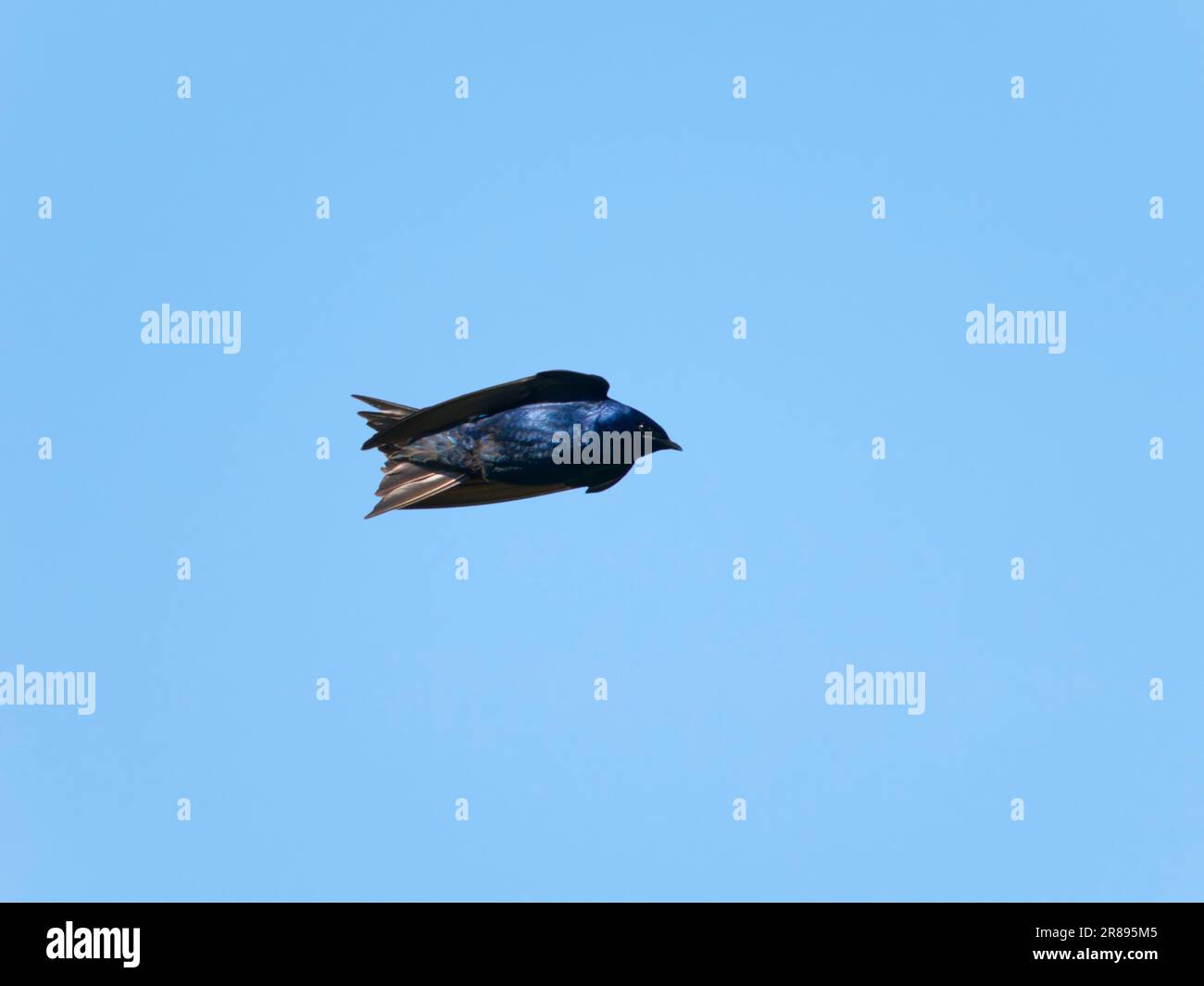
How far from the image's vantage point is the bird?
32.1m

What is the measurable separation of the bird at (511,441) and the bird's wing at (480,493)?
0.01 m

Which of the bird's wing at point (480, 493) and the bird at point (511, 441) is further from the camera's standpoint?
the bird's wing at point (480, 493)

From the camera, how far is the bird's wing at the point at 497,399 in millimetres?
31844

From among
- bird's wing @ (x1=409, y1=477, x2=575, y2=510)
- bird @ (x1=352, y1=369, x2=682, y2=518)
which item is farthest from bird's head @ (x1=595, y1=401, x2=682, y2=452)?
bird's wing @ (x1=409, y1=477, x2=575, y2=510)

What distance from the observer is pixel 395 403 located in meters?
32.8

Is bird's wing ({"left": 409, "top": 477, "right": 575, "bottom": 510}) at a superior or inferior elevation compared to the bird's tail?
inferior

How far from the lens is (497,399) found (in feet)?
105

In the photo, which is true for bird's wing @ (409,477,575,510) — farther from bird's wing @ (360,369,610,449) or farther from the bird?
bird's wing @ (360,369,610,449)

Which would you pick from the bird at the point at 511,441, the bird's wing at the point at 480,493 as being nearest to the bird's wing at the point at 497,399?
the bird at the point at 511,441

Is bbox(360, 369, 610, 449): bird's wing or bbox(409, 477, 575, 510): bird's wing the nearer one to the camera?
bbox(360, 369, 610, 449): bird's wing

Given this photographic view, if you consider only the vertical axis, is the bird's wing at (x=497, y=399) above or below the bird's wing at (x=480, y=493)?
above

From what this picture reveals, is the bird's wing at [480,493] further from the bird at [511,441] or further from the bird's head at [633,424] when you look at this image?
the bird's head at [633,424]

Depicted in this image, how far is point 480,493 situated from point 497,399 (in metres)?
1.85

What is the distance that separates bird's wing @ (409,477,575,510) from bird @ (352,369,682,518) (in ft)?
0.05
